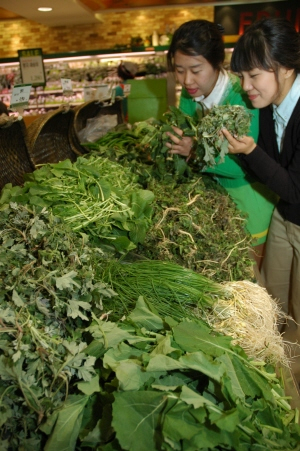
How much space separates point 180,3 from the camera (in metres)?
8.10

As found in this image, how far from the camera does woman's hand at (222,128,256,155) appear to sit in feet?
6.03

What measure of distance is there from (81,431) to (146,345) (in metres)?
0.26

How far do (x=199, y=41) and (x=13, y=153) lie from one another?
1.16 meters

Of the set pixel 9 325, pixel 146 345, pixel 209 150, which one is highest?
pixel 209 150

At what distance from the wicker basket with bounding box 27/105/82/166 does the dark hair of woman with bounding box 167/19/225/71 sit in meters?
0.91

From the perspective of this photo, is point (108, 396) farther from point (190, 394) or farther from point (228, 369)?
point (228, 369)

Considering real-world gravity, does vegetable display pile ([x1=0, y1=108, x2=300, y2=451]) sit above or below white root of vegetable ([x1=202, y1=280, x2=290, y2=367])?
above

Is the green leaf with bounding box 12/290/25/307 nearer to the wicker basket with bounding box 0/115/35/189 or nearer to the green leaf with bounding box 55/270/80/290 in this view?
the green leaf with bounding box 55/270/80/290

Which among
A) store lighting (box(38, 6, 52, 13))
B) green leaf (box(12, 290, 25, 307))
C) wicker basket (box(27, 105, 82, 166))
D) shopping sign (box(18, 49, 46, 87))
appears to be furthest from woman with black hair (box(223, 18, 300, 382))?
store lighting (box(38, 6, 52, 13))

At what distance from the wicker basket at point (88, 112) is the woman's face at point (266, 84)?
1363 millimetres

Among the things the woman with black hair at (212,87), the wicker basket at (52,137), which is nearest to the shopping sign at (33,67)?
the wicker basket at (52,137)

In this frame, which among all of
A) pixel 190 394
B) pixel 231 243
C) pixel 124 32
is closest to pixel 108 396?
→ pixel 190 394

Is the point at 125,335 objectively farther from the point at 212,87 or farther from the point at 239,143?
the point at 212,87

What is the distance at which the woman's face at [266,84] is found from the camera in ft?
6.04
